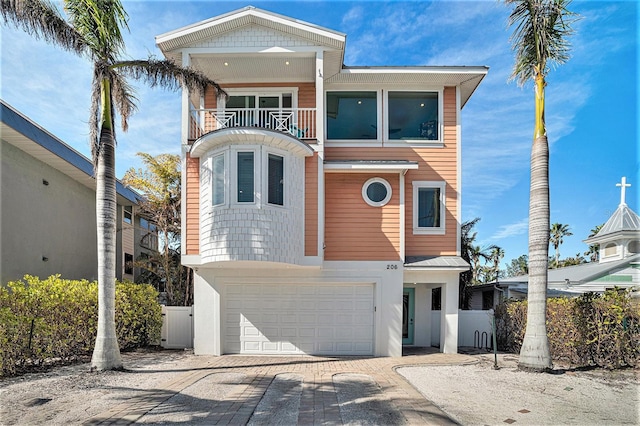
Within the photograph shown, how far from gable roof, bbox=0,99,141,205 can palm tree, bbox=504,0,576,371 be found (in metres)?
13.7

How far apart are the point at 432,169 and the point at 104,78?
9038mm

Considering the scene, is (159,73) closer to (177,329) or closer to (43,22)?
→ (43,22)

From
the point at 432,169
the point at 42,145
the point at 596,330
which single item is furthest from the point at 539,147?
the point at 42,145

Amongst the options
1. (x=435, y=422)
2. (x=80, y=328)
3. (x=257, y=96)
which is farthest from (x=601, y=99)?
(x=80, y=328)

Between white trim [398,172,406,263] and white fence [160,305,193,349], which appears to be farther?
white fence [160,305,193,349]

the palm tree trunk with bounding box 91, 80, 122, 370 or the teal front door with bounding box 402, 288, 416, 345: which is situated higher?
the palm tree trunk with bounding box 91, 80, 122, 370

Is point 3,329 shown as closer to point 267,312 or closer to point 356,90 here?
point 267,312

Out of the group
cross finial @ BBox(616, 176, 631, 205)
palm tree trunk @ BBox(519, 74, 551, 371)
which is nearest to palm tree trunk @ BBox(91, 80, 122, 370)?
palm tree trunk @ BBox(519, 74, 551, 371)

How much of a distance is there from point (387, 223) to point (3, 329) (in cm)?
909

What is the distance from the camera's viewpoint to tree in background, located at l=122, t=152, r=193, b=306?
1446 centimetres

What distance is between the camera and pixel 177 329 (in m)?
11.3

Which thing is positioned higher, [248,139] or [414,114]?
[414,114]

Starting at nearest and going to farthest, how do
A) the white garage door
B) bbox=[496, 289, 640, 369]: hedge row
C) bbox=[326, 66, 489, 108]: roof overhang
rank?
bbox=[496, 289, 640, 369]: hedge row
the white garage door
bbox=[326, 66, 489, 108]: roof overhang

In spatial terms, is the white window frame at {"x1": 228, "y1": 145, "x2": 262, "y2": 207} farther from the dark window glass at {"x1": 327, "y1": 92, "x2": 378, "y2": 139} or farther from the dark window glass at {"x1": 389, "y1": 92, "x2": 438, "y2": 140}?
the dark window glass at {"x1": 389, "y1": 92, "x2": 438, "y2": 140}
